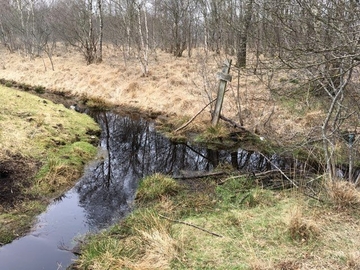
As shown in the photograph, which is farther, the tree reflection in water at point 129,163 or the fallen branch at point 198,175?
the fallen branch at point 198,175

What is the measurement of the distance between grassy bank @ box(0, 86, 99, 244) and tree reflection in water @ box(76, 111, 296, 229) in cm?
43

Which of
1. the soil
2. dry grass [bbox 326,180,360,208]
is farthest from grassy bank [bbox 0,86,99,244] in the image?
dry grass [bbox 326,180,360,208]

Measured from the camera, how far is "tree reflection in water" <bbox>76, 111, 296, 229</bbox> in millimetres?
6191

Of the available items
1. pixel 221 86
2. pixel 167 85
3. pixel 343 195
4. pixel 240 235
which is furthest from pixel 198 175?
pixel 167 85

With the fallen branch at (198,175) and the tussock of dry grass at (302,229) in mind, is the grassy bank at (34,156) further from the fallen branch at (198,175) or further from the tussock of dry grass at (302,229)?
the tussock of dry grass at (302,229)

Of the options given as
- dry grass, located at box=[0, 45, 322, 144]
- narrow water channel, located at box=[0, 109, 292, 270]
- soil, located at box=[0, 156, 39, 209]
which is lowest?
narrow water channel, located at box=[0, 109, 292, 270]

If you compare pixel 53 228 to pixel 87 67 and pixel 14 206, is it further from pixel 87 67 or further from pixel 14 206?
pixel 87 67

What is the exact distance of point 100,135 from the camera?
412 inches

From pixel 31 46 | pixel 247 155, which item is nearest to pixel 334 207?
pixel 247 155

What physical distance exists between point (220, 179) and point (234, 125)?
327 cm

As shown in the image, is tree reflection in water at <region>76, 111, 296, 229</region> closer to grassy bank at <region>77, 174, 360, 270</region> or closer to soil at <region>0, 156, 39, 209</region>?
grassy bank at <region>77, 174, 360, 270</region>

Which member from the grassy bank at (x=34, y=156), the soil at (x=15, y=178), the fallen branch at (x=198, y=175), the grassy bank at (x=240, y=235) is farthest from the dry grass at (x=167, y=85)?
the soil at (x=15, y=178)

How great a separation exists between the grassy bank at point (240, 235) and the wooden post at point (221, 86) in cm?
426

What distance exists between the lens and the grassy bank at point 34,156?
5.75 m
